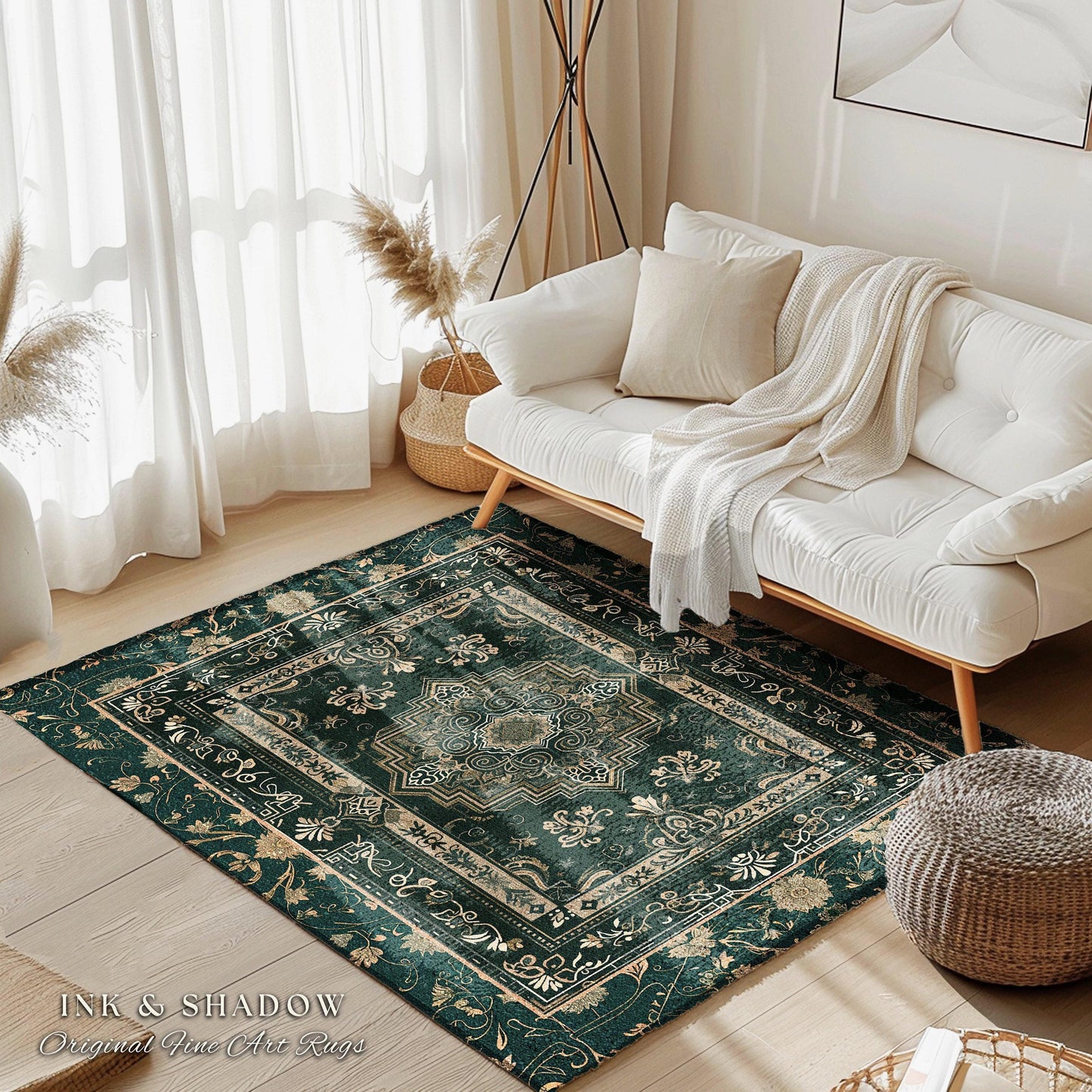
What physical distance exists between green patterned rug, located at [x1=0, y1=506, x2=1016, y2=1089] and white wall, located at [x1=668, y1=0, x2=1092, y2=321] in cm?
132

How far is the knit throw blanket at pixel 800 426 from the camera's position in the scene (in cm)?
340

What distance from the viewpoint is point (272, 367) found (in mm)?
4168

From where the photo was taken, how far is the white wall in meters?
3.85

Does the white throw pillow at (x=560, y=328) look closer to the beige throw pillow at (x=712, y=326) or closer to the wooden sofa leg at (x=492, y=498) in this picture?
the beige throw pillow at (x=712, y=326)

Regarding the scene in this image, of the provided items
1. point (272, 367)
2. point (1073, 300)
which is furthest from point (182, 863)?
point (1073, 300)

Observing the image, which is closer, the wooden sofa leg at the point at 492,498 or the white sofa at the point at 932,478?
the white sofa at the point at 932,478

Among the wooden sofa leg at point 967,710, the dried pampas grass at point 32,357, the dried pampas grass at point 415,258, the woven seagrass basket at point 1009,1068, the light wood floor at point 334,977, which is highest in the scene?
the dried pampas grass at point 32,357

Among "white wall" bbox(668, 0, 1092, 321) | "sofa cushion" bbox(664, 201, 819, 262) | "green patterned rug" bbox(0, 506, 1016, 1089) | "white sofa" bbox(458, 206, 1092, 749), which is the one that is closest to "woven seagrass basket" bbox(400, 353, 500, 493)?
"white sofa" bbox(458, 206, 1092, 749)

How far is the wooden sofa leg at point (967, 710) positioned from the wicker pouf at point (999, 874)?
0.47 meters

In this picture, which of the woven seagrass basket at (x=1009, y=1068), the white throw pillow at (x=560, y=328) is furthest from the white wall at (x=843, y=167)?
the woven seagrass basket at (x=1009, y=1068)

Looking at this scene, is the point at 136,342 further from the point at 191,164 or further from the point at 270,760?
the point at 270,760

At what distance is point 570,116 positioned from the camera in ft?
14.9

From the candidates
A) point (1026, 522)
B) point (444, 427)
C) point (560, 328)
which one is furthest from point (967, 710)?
point (444, 427)

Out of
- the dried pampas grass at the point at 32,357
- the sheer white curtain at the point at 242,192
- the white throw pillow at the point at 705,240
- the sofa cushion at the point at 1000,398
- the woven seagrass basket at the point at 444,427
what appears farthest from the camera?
the woven seagrass basket at the point at 444,427
